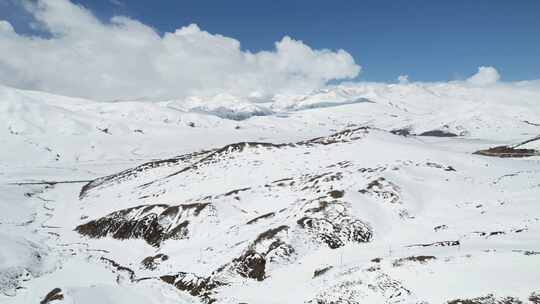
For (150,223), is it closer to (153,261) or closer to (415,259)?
(153,261)

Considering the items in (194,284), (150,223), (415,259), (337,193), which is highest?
(337,193)

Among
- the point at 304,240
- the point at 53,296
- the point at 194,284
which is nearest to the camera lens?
the point at 53,296

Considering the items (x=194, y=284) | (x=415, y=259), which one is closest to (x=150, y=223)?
(x=194, y=284)

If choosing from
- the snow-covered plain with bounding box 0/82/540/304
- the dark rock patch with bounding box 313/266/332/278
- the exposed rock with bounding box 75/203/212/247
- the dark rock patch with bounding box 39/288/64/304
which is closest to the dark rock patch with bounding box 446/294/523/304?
the snow-covered plain with bounding box 0/82/540/304

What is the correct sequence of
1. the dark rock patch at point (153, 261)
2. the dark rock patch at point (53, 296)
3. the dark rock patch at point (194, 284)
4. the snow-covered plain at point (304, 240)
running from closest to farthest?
the snow-covered plain at point (304, 240)
the dark rock patch at point (53, 296)
the dark rock patch at point (194, 284)
the dark rock patch at point (153, 261)

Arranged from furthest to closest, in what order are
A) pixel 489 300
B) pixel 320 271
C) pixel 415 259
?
pixel 320 271
pixel 415 259
pixel 489 300

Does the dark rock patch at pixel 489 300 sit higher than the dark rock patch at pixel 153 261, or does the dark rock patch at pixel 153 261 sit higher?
the dark rock patch at pixel 489 300

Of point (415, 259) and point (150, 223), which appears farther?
point (150, 223)

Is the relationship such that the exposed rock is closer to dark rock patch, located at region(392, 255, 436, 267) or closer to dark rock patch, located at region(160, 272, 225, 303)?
dark rock patch, located at region(160, 272, 225, 303)

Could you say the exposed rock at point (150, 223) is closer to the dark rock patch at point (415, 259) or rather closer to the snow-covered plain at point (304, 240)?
the snow-covered plain at point (304, 240)

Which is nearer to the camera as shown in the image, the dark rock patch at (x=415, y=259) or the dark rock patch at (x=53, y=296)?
the dark rock patch at (x=415, y=259)

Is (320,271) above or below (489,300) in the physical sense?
below

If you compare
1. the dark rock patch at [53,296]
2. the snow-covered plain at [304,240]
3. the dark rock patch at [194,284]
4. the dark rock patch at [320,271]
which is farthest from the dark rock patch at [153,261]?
the dark rock patch at [320,271]
